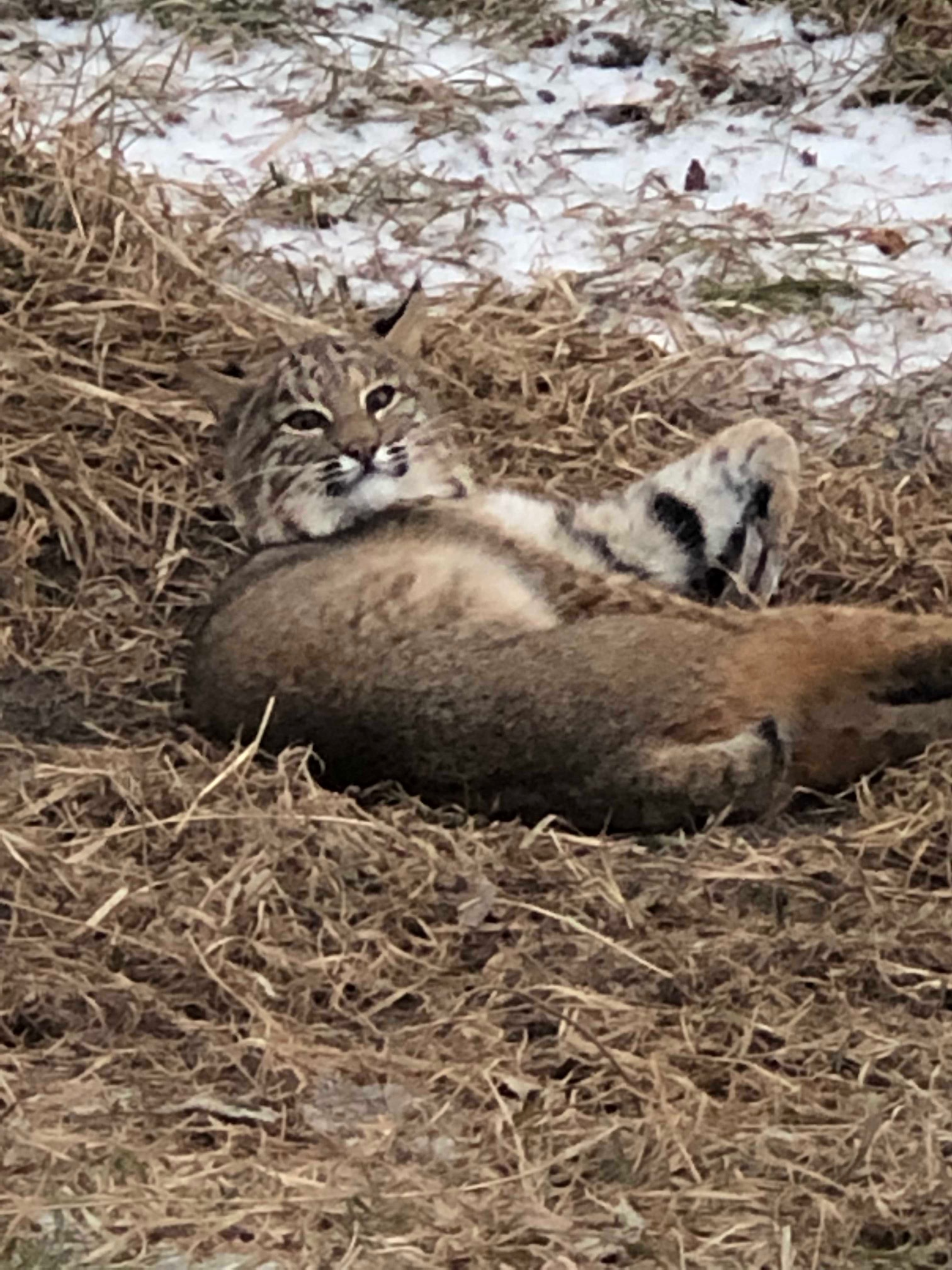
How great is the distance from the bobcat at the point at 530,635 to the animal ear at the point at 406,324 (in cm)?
26

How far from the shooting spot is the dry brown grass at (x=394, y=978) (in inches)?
114

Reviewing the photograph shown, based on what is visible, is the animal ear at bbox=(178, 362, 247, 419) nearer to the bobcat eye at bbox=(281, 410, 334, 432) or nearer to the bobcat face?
the bobcat face

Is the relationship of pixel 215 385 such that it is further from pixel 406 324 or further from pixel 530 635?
pixel 530 635

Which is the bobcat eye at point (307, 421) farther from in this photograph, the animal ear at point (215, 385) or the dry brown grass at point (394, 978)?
the dry brown grass at point (394, 978)

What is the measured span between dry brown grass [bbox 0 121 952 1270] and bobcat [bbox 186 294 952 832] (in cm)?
10

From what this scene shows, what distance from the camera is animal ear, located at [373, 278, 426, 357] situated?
16.8 ft

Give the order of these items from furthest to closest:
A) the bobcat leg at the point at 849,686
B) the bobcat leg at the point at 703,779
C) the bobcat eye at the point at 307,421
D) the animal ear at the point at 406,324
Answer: the animal ear at the point at 406,324, the bobcat eye at the point at 307,421, the bobcat leg at the point at 849,686, the bobcat leg at the point at 703,779

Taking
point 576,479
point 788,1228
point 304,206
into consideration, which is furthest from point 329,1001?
point 304,206

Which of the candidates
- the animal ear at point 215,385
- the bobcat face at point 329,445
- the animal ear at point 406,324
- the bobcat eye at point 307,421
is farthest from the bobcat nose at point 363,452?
the animal ear at point 406,324

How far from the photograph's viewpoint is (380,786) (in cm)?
395

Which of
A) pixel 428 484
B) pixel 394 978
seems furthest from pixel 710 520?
pixel 394 978

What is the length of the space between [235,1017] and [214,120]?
428 centimetres

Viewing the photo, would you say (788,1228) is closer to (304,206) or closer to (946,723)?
(946,723)

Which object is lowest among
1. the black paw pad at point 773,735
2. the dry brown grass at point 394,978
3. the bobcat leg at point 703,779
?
the dry brown grass at point 394,978
